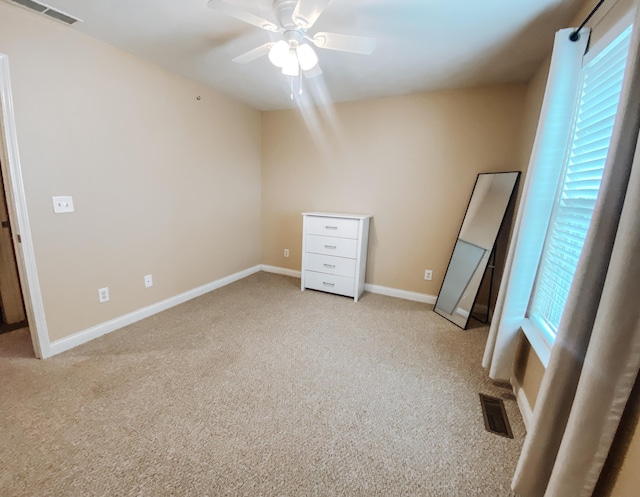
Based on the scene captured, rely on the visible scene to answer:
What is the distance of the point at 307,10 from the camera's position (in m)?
1.34

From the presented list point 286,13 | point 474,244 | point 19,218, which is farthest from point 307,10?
point 474,244

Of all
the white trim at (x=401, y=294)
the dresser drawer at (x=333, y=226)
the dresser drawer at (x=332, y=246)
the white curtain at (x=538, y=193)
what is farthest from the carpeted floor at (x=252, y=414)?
the dresser drawer at (x=333, y=226)

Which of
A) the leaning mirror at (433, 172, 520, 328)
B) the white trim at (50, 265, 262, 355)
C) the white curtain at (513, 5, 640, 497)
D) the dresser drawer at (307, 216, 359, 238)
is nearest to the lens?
the white curtain at (513, 5, 640, 497)

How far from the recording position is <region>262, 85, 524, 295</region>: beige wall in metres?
2.75

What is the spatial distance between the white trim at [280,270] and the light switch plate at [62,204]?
8.12ft

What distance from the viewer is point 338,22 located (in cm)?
176

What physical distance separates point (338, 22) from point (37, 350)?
3095mm

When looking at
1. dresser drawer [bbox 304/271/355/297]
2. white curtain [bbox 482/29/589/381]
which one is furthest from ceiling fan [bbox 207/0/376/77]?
dresser drawer [bbox 304/271/355/297]

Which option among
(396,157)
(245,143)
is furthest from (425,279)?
(245,143)

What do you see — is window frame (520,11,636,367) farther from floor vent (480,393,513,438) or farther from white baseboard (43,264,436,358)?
white baseboard (43,264,436,358)

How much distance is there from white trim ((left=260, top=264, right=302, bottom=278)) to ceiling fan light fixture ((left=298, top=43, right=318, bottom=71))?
276 centimetres

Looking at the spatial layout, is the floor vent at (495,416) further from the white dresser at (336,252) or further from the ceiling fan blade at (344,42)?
the ceiling fan blade at (344,42)

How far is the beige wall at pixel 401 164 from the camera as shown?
9.01ft

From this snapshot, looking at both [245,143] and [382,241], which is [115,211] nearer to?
[245,143]
